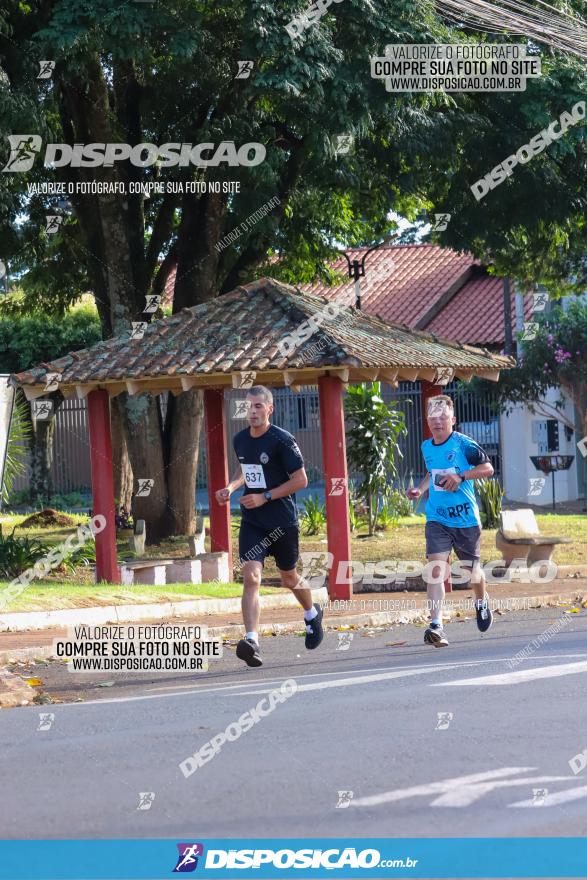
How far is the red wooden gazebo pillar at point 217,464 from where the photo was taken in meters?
19.9

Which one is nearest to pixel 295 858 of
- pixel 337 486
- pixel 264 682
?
pixel 264 682

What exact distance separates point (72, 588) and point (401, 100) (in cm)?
756

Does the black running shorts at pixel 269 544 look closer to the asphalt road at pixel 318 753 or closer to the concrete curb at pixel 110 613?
the asphalt road at pixel 318 753

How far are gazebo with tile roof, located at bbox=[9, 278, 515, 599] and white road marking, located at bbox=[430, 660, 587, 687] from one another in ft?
21.2

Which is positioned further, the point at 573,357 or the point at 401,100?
the point at 573,357

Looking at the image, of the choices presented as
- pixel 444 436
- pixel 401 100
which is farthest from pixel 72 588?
pixel 401 100

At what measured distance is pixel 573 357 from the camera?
2927cm

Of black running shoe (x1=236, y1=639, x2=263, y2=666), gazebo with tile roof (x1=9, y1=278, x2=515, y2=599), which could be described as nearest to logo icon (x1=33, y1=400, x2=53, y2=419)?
gazebo with tile roof (x1=9, y1=278, x2=515, y2=599)

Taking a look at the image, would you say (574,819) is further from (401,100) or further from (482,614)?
(401,100)

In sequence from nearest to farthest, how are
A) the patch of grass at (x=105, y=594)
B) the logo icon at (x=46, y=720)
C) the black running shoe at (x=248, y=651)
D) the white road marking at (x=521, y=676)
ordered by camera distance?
the logo icon at (x=46, y=720), the white road marking at (x=521, y=676), the black running shoe at (x=248, y=651), the patch of grass at (x=105, y=594)

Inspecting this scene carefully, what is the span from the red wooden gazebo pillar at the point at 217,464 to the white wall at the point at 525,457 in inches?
482

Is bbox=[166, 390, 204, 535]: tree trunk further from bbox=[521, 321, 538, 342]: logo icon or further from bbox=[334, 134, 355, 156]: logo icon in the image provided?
bbox=[521, 321, 538, 342]: logo icon

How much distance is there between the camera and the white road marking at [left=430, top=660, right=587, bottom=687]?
9.30 metres

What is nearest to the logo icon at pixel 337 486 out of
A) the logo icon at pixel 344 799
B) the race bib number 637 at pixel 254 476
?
the race bib number 637 at pixel 254 476
